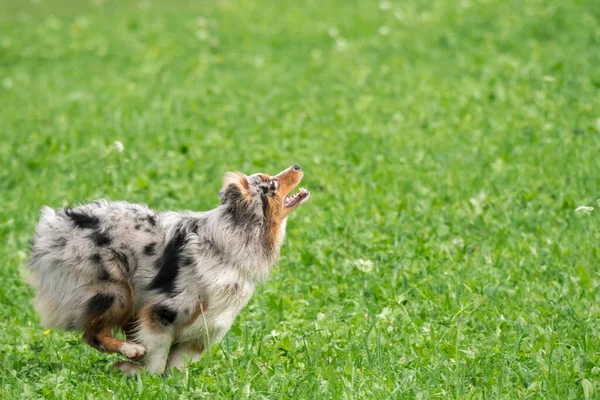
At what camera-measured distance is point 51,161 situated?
10328 millimetres

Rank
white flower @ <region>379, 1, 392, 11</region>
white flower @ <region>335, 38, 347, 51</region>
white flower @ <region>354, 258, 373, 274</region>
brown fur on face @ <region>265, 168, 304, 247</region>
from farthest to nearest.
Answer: white flower @ <region>379, 1, 392, 11</region> → white flower @ <region>335, 38, 347, 51</region> → white flower @ <region>354, 258, 373, 274</region> → brown fur on face @ <region>265, 168, 304, 247</region>

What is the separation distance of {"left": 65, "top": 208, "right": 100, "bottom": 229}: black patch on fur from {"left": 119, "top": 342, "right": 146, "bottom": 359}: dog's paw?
30.6 inches

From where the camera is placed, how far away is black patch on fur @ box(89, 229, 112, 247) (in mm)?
5551

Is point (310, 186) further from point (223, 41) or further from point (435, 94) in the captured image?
point (223, 41)

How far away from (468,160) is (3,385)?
5.58 m

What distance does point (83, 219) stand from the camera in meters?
5.62

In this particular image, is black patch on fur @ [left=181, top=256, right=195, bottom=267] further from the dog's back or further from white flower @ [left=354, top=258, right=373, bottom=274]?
white flower @ [left=354, top=258, right=373, bottom=274]

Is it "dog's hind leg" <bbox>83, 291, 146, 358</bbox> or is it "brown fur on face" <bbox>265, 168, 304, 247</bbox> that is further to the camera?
"brown fur on face" <bbox>265, 168, 304, 247</bbox>

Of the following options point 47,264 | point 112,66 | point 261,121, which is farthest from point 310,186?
point 112,66

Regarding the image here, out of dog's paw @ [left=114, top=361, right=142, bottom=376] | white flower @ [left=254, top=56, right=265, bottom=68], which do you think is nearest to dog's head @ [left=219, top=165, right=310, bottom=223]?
dog's paw @ [left=114, top=361, right=142, bottom=376]

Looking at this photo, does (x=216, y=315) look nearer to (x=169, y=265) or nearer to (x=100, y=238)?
(x=169, y=265)

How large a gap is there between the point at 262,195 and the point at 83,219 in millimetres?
1123

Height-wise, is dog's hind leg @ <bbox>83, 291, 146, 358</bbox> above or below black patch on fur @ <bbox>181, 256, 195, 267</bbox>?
below

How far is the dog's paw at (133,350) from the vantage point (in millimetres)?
5383
